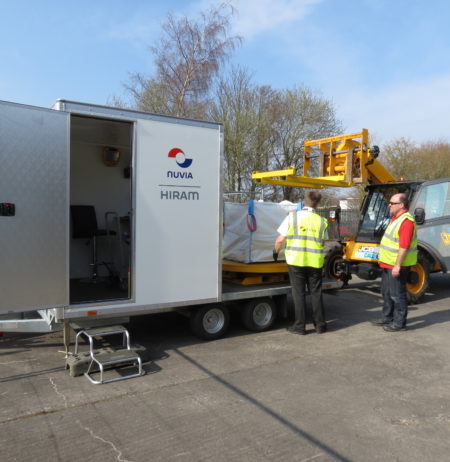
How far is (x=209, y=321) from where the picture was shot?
18.1ft

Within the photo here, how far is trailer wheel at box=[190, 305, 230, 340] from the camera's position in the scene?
5.34m

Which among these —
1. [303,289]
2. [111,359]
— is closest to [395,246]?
Result: [303,289]

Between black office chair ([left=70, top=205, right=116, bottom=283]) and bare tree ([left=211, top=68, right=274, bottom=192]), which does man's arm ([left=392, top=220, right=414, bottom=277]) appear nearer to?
black office chair ([left=70, top=205, right=116, bottom=283])

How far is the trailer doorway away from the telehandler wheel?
17.2 ft

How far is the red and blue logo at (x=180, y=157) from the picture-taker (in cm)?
488

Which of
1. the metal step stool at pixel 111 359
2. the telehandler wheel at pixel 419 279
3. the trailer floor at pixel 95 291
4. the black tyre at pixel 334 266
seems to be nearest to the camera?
the metal step stool at pixel 111 359

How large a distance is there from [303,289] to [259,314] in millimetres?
715

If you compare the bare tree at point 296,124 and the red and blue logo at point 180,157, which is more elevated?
the bare tree at point 296,124

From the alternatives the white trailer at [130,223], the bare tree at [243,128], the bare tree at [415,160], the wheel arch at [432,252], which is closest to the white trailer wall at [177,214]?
the white trailer at [130,223]

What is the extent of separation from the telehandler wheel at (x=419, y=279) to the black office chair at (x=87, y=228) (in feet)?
18.2

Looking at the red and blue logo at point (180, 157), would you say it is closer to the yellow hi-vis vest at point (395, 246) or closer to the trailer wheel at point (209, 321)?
the trailer wheel at point (209, 321)

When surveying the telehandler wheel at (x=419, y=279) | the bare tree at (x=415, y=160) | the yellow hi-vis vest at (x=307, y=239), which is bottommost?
the telehandler wheel at (x=419, y=279)

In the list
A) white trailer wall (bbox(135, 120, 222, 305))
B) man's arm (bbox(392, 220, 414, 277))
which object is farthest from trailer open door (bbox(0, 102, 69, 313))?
man's arm (bbox(392, 220, 414, 277))

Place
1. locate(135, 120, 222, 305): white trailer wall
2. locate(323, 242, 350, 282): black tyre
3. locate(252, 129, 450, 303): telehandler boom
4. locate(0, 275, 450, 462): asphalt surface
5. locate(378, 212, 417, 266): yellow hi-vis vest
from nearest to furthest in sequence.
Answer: locate(0, 275, 450, 462): asphalt surface < locate(135, 120, 222, 305): white trailer wall < locate(378, 212, 417, 266): yellow hi-vis vest < locate(252, 129, 450, 303): telehandler boom < locate(323, 242, 350, 282): black tyre
